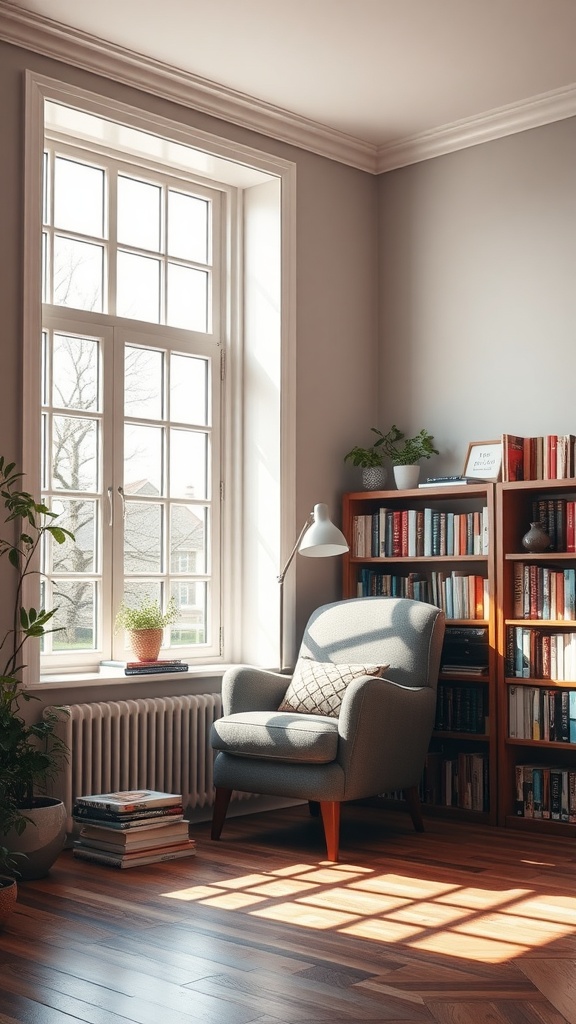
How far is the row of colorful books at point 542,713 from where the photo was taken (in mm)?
4676

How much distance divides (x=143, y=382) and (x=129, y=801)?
195cm

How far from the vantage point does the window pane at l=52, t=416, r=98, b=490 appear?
4.81 m

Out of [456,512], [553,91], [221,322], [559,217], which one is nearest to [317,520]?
[456,512]

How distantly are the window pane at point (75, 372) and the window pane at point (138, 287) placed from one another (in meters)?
0.29

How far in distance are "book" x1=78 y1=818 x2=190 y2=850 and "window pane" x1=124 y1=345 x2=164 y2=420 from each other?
1.86 m

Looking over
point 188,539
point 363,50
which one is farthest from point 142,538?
point 363,50

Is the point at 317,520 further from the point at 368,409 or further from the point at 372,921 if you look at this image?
the point at 372,921

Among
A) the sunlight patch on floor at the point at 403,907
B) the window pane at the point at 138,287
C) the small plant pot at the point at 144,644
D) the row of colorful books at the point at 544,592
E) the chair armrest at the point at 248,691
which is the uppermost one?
the window pane at the point at 138,287

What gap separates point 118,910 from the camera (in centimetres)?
352

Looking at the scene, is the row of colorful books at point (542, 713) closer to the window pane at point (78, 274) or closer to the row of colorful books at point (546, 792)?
the row of colorful books at point (546, 792)

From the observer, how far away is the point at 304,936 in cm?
326

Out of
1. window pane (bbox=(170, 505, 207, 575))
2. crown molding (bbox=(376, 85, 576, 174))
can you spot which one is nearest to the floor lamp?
window pane (bbox=(170, 505, 207, 575))

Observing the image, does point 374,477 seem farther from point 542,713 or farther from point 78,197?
point 78,197

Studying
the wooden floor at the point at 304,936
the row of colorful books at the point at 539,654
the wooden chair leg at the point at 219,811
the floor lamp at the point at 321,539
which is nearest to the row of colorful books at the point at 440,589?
the row of colorful books at the point at 539,654
